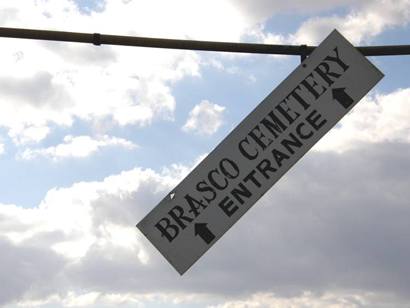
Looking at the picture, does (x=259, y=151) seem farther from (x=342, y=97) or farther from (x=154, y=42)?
(x=154, y=42)

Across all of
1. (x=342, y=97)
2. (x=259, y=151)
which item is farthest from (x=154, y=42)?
(x=342, y=97)

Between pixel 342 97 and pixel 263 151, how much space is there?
0.83 m

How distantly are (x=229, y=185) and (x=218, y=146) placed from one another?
336 millimetres

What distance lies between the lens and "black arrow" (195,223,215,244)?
167 inches

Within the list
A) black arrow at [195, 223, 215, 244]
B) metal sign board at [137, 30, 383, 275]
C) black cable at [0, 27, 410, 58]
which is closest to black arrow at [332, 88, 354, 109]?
metal sign board at [137, 30, 383, 275]

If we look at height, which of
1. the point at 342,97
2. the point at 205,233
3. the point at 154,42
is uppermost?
the point at 154,42

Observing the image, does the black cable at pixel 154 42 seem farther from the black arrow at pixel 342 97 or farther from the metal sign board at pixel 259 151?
the black arrow at pixel 342 97

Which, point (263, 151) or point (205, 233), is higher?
point (263, 151)

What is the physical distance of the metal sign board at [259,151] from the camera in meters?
4.26

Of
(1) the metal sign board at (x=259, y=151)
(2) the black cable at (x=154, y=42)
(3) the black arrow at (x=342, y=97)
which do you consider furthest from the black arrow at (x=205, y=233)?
(2) the black cable at (x=154, y=42)

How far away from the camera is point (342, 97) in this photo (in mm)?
4734

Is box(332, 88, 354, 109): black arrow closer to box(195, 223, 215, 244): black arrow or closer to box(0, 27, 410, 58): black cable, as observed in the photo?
box(0, 27, 410, 58): black cable

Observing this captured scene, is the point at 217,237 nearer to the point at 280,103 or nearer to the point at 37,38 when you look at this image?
the point at 280,103

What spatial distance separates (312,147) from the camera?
4590 mm
